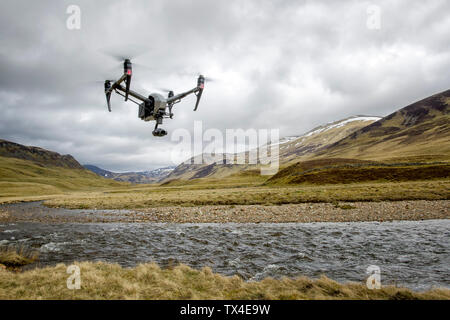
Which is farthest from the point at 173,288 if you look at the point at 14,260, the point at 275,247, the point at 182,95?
the point at 182,95

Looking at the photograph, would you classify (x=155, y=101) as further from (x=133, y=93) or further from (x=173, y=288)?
(x=173, y=288)

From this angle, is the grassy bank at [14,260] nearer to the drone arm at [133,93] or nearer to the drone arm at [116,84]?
the drone arm at [116,84]

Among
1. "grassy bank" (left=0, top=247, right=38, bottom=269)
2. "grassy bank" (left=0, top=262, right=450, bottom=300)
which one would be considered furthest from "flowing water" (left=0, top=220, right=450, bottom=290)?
"grassy bank" (left=0, top=262, right=450, bottom=300)

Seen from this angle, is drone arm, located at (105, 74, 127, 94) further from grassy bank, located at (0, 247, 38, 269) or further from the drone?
grassy bank, located at (0, 247, 38, 269)

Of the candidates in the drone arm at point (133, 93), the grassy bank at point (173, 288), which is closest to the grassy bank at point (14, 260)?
the grassy bank at point (173, 288)

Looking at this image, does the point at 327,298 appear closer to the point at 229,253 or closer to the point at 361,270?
the point at 361,270

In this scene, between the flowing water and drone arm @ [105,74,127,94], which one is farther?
drone arm @ [105,74,127,94]

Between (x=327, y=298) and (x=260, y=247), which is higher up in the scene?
(x=327, y=298)
